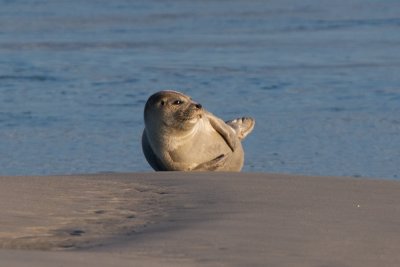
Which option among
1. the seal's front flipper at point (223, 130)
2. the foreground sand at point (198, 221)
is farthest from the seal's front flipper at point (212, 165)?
the foreground sand at point (198, 221)

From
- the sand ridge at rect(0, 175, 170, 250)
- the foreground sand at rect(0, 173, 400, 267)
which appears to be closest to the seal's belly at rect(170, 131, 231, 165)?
the foreground sand at rect(0, 173, 400, 267)

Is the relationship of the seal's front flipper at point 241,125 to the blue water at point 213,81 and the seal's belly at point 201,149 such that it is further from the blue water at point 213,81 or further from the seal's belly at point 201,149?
the seal's belly at point 201,149

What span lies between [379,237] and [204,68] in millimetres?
9256

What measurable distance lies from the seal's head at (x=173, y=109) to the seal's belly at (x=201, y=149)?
0.57 feet

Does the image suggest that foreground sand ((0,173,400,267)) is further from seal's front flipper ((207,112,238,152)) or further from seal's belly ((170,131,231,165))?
seal's front flipper ((207,112,238,152))

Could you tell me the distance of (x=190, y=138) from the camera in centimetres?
736

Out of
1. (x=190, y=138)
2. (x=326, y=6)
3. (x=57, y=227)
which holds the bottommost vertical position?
(x=326, y=6)

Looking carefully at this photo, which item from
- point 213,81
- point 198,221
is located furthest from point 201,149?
point 213,81

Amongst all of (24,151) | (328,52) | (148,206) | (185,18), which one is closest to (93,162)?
(24,151)

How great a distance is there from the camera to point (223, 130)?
7484 mm

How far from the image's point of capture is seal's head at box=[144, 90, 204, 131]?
7.17m

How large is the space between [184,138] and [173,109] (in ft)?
0.76

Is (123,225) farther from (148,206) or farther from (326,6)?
(326,6)

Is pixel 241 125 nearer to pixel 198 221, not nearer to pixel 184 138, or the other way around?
pixel 184 138
